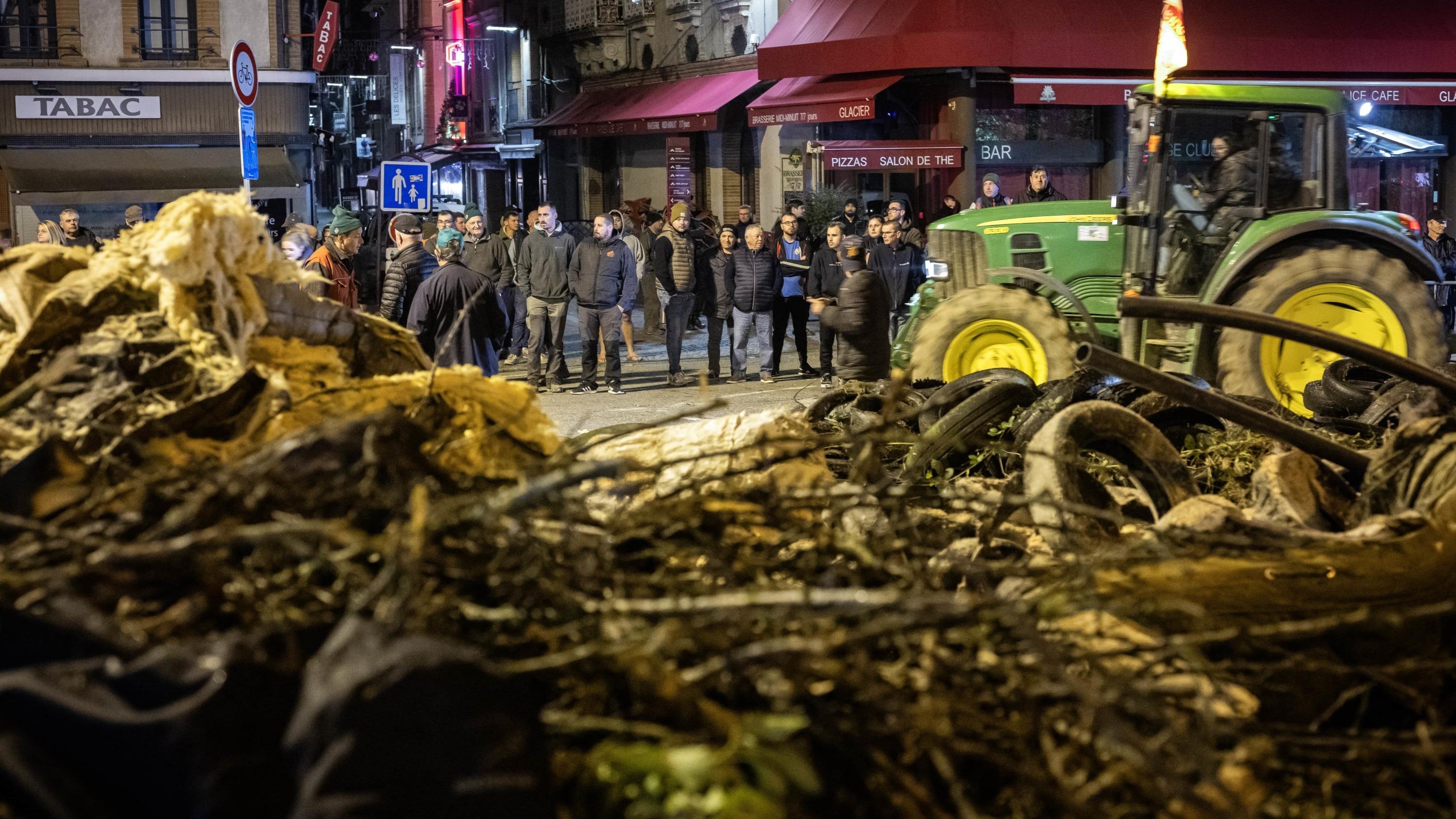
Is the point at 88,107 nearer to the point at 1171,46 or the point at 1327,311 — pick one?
the point at 1171,46

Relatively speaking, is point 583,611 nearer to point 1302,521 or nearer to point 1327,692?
point 1327,692

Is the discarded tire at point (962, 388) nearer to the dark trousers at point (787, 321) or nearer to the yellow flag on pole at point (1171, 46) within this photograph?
the yellow flag on pole at point (1171, 46)

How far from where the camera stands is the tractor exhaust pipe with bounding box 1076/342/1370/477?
13.4ft

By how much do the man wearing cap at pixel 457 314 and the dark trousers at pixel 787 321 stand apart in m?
5.33

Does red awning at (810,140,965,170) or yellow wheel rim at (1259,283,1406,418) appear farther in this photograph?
red awning at (810,140,965,170)

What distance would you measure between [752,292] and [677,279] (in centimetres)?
109

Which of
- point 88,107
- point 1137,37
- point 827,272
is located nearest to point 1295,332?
point 827,272

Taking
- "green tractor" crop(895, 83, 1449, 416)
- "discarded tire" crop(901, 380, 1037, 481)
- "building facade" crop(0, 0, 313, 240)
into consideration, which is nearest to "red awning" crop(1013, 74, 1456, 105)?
"green tractor" crop(895, 83, 1449, 416)

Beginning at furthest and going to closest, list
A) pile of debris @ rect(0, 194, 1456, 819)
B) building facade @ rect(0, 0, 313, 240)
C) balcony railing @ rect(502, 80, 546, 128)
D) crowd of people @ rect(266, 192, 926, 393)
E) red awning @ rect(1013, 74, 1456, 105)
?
balcony railing @ rect(502, 80, 546, 128) < building facade @ rect(0, 0, 313, 240) < red awning @ rect(1013, 74, 1456, 105) < crowd of people @ rect(266, 192, 926, 393) < pile of debris @ rect(0, 194, 1456, 819)

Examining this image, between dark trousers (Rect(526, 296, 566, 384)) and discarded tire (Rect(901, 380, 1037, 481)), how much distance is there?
9117mm

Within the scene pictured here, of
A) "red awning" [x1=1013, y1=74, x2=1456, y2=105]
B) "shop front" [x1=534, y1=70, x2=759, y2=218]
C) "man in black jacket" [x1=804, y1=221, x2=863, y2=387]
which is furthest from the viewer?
"shop front" [x1=534, y1=70, x2=759, y2=218]

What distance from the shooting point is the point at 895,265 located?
15578 millimetres

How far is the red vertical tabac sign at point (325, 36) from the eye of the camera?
34.7 meters

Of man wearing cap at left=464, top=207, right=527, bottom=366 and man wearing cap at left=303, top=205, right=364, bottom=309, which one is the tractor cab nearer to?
man wearing cap at left=303, top=205, right=364, bottom=309
